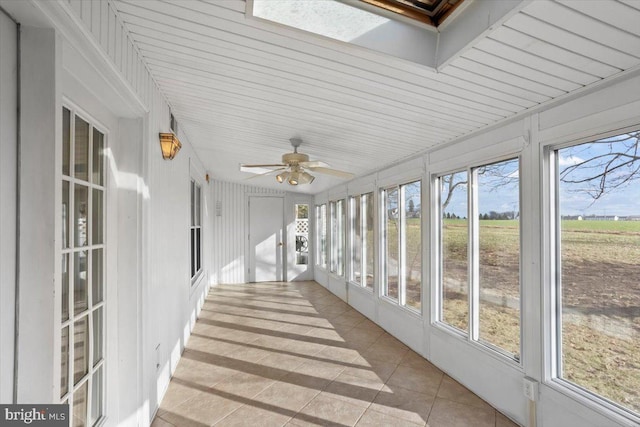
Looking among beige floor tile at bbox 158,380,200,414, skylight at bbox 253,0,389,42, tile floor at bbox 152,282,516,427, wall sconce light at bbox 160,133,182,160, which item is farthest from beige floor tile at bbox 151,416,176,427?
skylight at bbox 253,0,389,42

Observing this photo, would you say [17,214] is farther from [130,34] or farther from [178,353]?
[178,353]

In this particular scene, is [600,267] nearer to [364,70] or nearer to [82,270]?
[364,70]

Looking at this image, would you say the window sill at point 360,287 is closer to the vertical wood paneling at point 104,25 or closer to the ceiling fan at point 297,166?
the ceiling fan at point 297,166

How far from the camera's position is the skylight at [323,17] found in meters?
1.47

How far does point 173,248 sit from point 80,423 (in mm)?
1665

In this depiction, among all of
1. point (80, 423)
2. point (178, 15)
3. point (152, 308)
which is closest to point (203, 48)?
point (178, 15)

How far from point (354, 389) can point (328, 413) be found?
1.39 feet

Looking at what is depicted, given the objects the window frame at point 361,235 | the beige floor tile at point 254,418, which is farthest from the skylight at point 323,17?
the window frame at point 361,235

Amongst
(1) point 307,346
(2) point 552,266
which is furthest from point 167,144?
(2) point 552,266

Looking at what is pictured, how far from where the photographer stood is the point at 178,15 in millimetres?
1534

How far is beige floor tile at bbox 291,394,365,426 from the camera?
93.6 inches

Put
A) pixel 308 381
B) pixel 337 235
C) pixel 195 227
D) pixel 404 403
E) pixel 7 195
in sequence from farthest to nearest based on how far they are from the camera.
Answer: pixel 337 235 < pixel 195 227 < pixel 308 381 < pixel 404 403 < pixel 7 195

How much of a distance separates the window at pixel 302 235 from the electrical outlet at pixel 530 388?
244 inches

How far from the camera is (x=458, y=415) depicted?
2.47 m
